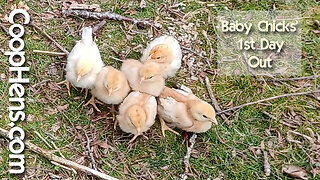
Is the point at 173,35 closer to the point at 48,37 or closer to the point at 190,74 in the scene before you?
the point at 190,74

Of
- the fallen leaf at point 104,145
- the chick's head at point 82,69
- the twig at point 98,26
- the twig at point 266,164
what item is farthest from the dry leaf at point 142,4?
the twig at point 266,164

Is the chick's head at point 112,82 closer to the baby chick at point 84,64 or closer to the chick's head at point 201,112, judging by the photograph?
the baby chick at point 84,64

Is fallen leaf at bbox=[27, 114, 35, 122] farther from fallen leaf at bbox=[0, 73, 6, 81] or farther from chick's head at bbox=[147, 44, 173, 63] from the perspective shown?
chick's head at bbox=[147, 44, 173, 63]

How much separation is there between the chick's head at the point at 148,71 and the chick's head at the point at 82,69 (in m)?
0.29

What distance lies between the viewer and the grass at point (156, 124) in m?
2.78

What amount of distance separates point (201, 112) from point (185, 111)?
0.10 metres

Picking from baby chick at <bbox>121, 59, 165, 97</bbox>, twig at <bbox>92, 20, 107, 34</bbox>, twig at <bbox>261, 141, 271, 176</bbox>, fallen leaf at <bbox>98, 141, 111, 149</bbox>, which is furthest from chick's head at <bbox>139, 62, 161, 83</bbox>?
twig at <bbox>261, 141, 271, 176</bbox>

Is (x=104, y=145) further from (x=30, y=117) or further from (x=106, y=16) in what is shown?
(x=106, y=16)

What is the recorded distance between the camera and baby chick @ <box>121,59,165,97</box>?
2.68 m

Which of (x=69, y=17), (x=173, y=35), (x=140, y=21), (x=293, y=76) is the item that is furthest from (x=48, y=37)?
(x=293, y=76)

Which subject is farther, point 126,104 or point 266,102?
point 266,102

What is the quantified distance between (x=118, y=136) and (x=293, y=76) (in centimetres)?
124

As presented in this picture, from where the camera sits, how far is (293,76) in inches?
126

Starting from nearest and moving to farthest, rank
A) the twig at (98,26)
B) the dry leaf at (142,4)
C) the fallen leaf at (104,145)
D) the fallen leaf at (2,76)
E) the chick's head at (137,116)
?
the chick's head at (137,116)
the fallen leaf at (104,145)
the fallen leaf at (2,76)
the twig at (98,26)
the dry leaf at (142,4)
